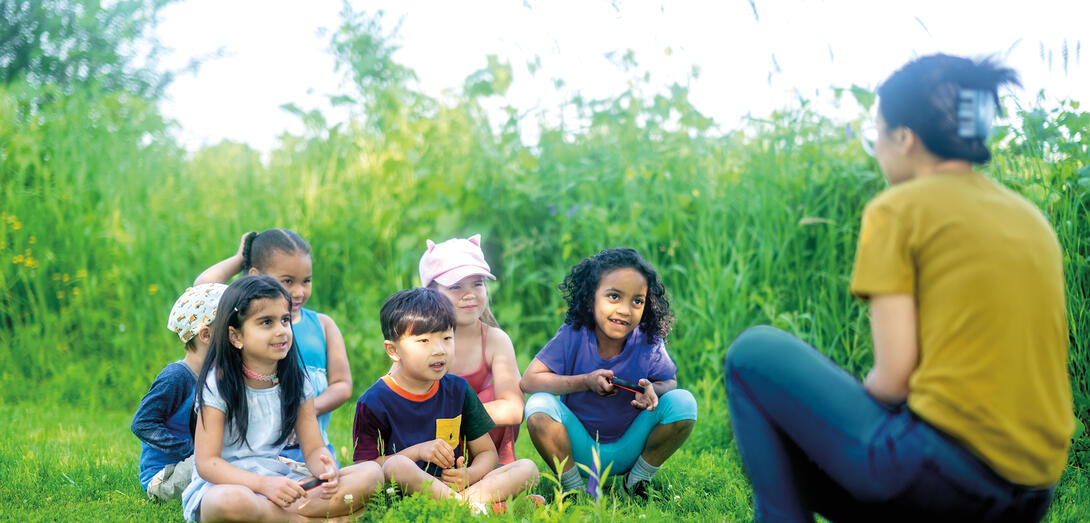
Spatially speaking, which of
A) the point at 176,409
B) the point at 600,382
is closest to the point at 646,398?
the point at 600,382

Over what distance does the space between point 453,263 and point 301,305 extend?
0.73 m

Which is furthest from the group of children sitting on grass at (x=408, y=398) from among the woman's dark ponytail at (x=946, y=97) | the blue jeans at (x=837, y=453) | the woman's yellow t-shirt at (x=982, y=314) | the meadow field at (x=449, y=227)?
the woman's dark ponytail at (x=946, y=97)

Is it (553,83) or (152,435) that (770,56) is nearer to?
(553,83)

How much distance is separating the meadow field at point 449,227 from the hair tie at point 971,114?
174cm

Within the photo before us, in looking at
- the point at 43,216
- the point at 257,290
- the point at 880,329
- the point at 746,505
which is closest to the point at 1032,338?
the point at 880,329

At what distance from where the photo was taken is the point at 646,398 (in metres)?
3.38

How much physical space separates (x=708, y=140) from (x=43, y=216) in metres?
5.09

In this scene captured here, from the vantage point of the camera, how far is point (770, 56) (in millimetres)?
5156

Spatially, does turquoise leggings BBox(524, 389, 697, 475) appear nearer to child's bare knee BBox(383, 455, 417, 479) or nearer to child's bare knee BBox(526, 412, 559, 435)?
child's bare knee BBox(526, 412, 559, 435)

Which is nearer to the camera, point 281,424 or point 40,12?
point 281,424

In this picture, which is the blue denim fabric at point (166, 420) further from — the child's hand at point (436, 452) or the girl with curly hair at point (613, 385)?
the girl with curly hair at point (613, 385)

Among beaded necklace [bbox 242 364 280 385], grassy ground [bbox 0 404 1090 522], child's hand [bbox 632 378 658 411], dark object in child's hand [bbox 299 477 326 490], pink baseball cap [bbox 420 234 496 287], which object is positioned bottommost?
grassy ground [bbox 0 404 1090 522]

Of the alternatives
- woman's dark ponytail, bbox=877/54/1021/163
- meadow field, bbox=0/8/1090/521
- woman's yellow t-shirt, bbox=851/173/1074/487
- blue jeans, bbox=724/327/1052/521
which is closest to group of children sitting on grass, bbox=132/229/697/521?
meadow field, bbox=0/8/1090/521

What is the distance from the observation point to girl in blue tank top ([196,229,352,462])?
3883 mm
